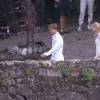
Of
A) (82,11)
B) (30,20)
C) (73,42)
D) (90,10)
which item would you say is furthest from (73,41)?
(30,20)

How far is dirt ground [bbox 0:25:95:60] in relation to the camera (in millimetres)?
16516

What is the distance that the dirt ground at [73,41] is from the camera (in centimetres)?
1652

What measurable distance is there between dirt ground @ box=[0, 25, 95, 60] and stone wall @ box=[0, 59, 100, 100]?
7.37 feet

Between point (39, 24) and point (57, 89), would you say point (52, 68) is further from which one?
point (39, 24)

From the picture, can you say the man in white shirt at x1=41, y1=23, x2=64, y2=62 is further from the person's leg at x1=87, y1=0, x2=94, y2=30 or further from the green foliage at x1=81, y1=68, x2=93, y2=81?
the person's leg at x1=87, y1=0, x2=94, y2=30

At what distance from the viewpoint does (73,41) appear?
701 inches

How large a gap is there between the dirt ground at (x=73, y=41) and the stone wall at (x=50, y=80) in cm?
225

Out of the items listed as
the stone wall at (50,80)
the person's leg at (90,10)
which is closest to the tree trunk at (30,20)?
the person's leg at (90,10)

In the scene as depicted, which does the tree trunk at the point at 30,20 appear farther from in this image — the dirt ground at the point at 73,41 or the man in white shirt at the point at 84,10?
the man in white shirt at the point at 84,10

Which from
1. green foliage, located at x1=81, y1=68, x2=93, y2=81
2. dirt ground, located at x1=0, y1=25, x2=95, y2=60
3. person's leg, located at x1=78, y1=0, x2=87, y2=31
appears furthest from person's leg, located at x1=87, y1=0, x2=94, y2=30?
green foliage, located at x1=81, y1=68, x2=93, y2=81

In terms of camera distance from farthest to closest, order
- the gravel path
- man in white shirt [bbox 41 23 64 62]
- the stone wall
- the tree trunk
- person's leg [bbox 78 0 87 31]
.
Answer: person's leg [bbox 78 0 87 31] → the tree trunk → the gravel path → man in white shirt [bbox 41 23 64 62] → the stone wall

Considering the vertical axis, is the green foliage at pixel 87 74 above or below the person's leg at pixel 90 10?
below

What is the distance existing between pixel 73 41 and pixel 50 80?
13.6 ft

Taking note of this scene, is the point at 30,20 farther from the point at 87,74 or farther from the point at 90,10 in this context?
the point at 87,74
